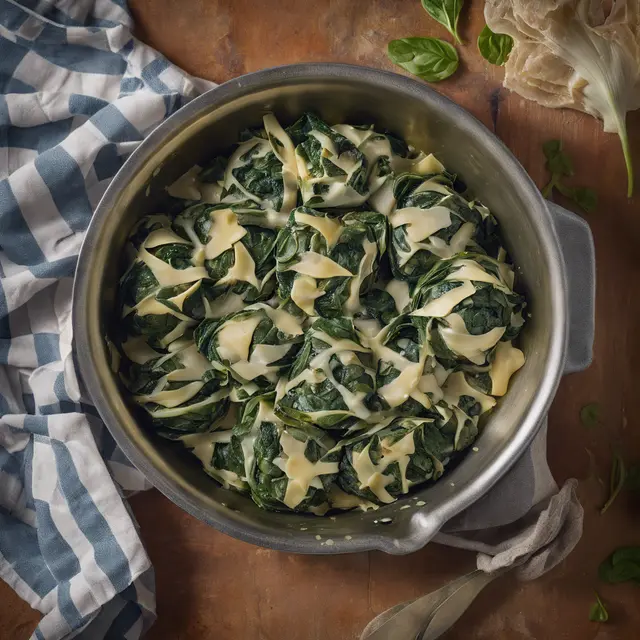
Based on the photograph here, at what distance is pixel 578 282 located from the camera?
6.18 feet

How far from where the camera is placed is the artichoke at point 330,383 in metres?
1.82

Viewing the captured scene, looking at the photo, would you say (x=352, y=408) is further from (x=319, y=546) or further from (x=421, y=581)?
(x=421, y=581)

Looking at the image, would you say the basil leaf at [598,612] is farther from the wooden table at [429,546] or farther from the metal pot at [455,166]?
the metal pot at [455,166]

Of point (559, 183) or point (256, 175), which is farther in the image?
point (559, 183)

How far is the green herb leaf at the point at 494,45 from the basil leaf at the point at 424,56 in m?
0.08

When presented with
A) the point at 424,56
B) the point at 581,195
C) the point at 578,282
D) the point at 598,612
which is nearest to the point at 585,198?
the point at 581,195

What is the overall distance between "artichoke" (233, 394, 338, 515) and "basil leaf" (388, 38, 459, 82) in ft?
3.23

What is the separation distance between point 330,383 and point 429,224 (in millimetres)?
457

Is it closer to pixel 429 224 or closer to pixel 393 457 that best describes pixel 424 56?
pixel 429 224

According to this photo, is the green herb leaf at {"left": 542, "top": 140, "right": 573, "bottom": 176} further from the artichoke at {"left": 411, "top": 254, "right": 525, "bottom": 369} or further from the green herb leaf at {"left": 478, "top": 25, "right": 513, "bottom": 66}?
the artichoke at {"left": 411, "top": 254, "right": 525, "bottom": 369}

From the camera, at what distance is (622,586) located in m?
2.21

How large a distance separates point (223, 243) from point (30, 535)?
1.04 m

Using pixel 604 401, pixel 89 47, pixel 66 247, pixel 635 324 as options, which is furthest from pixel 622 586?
pixel 89 47

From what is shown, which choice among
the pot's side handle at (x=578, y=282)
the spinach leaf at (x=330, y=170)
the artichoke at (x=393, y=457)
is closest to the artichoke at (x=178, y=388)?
the artichoke at (x=393, y=457)
